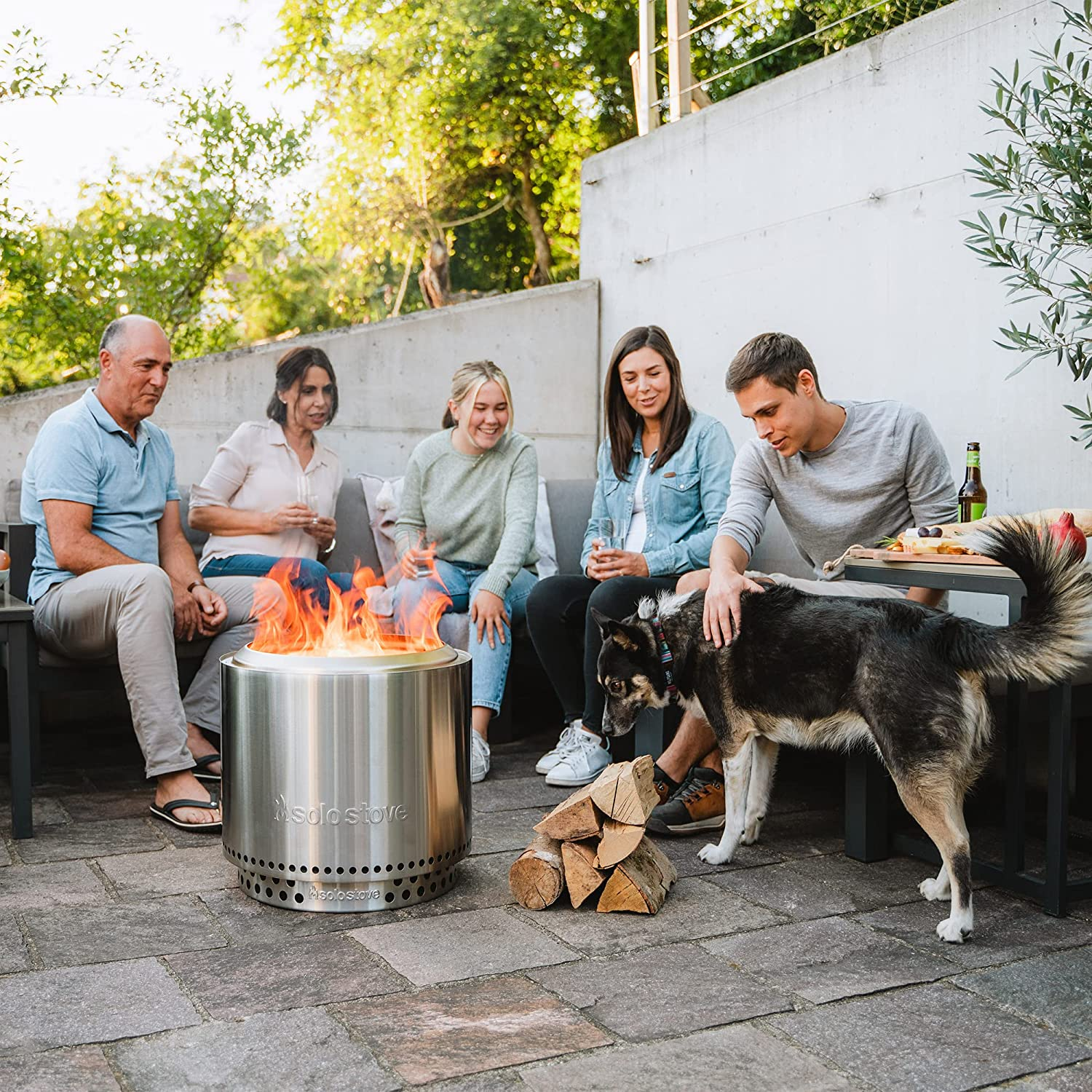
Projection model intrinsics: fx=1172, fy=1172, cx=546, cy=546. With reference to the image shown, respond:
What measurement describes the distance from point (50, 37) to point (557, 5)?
25.8ft

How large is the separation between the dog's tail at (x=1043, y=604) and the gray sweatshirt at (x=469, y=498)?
237 centimetres

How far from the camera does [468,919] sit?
2.85 m

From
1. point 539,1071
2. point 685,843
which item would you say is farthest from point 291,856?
point 685,843

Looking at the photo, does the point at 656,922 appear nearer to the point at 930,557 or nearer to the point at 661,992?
the point at 661,992

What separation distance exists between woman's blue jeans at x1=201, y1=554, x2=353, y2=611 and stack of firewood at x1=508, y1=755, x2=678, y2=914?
1.95 metres

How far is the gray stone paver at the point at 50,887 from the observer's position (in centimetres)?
294

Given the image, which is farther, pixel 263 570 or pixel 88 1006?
pixel 263 570

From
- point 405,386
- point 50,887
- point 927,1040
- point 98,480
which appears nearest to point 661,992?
point 927,1040

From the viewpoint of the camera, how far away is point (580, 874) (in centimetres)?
293

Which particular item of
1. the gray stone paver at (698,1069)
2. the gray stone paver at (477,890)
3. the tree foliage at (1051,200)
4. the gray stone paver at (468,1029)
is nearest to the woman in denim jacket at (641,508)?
the gray stone paver at (477,890)

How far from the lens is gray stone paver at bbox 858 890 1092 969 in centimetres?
261

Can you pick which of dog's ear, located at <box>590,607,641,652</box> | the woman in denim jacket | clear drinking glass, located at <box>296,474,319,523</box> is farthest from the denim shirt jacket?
clear drinking glass, located at <box>296,474,319,523</box>

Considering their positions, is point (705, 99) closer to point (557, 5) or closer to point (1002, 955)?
point (1002, 955)

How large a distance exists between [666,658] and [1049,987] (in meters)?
1.31
